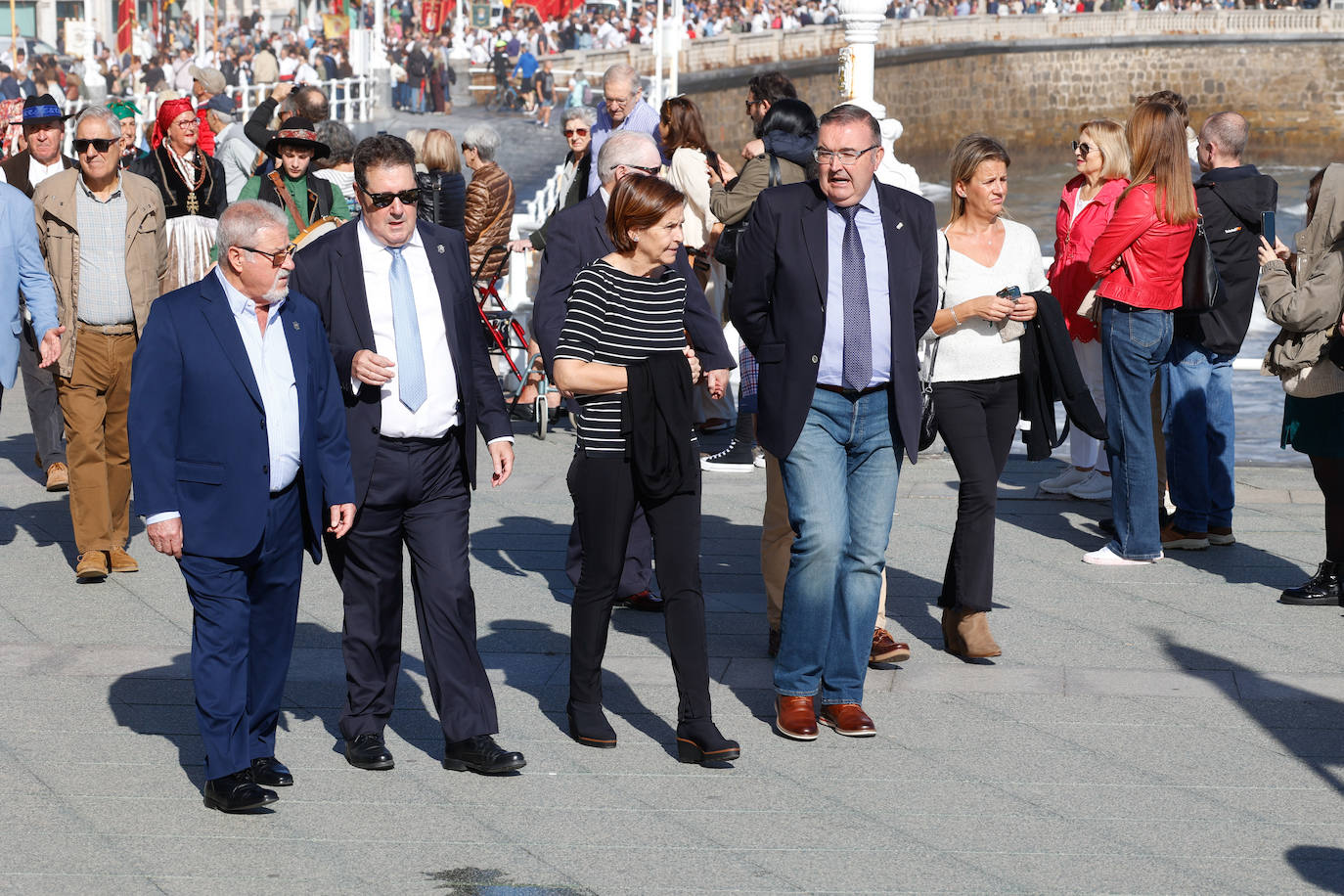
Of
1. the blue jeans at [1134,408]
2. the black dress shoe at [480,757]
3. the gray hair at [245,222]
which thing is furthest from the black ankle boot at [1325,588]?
the gray hair at [245,222]

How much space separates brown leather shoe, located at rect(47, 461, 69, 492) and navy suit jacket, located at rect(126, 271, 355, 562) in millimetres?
4570

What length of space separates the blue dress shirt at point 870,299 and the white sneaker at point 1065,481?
3.65 metres

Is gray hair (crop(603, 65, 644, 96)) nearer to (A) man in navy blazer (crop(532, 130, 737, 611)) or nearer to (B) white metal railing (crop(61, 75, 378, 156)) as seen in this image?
(A) man in navy blazer (crop(532, 130, 737, 611))

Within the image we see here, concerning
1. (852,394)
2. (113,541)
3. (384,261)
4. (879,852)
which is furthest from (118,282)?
(879,852)

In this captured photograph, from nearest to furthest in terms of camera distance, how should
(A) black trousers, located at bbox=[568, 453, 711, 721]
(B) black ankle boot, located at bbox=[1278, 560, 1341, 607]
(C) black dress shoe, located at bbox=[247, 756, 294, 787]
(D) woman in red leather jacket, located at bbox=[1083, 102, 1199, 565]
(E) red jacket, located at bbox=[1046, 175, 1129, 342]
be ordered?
(C) black dress shoe, located at bbox=[247, 756, 294, 787]
(A) black trousers, located at bbox=[568, 453, 711, 721]
(B) black ankle boot, located at bbox=[1278, 560, 1341, 607]
(D) woman in red leather jacket, located at bbox=[1083, 102, 1199, 565]
(E) red jacket, located at bbox=[1046, 175, 1129, 342]

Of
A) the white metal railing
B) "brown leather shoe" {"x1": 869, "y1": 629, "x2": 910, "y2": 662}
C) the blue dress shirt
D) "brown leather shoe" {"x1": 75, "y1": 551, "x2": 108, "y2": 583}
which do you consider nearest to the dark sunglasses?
"brown leather shoe" {"x1": 75, "y1": 551, "x2": 108, "y2": 583}

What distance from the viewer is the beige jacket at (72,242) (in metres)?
7.12

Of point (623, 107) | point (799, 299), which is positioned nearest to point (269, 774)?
point (799, 299)

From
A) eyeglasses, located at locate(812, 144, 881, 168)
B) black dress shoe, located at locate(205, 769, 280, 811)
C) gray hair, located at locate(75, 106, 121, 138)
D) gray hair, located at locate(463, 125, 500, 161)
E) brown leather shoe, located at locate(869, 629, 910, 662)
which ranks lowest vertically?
brown leather shoe, located at locate(869, 629, 910, 662)

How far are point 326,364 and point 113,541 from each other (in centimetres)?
296

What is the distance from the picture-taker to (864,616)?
5.22m

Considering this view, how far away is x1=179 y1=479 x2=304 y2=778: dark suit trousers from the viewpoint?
455 cm

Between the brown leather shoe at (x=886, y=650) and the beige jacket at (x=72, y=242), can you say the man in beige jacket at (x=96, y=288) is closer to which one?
the beige jacket at (x=72, y=242)

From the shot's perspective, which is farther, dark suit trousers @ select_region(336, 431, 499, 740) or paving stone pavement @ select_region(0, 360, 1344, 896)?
dark suit trousers @ select_region(336, 431, 499, 740)
